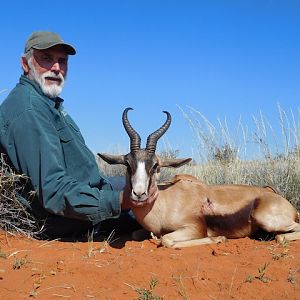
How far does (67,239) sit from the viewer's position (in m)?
6.30

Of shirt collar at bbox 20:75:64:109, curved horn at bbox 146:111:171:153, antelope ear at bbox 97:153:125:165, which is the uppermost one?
shirt collar at bbox 20:75:64:109

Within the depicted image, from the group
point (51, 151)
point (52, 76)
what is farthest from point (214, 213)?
point (52, 76)

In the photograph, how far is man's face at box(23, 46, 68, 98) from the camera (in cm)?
636

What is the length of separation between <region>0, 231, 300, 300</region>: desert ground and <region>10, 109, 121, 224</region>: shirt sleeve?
17.1 inches

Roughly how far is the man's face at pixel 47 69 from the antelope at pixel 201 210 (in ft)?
3.14

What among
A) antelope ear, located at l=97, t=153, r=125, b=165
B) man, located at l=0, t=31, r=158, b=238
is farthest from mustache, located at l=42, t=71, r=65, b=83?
antelope ear, located at l=97, t=153, r=125, b=165

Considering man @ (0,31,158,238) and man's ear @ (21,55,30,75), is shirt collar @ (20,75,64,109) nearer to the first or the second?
man @ (0,31,158,238)

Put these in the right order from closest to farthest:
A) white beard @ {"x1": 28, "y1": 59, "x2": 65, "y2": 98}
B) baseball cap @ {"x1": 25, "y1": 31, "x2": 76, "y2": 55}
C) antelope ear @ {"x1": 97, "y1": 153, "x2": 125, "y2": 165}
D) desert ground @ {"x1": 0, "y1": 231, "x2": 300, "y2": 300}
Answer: desert ground @ {"x1": 0, "y1": 231, "x2": 300, "y2": 300}, baseball cap @ {"x1": 25, "y1": 31, "x2": 76, "y2": 55}, white beard @ {"x1": 28, "y1": 59, "x2": 65, "y2": 98}, antelope ear @ {"x1": 97, "y1": 153, "x2": 125, "y2": 165}

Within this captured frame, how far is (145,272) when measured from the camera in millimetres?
4551

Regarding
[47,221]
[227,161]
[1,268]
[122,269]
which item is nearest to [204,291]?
[122,269]

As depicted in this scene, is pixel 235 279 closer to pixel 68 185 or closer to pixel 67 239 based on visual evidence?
pixel 68 185

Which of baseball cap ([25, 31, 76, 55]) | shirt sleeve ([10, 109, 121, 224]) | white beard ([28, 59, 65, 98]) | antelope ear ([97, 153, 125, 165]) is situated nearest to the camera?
shirt sleeve ([10, 109, 121, 224])

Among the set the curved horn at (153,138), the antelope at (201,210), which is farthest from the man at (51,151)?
the curved horn at (153,138)

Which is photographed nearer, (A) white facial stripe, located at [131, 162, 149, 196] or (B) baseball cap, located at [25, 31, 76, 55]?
(A) white facial stripe, located at [131, 162, 149, 196]
